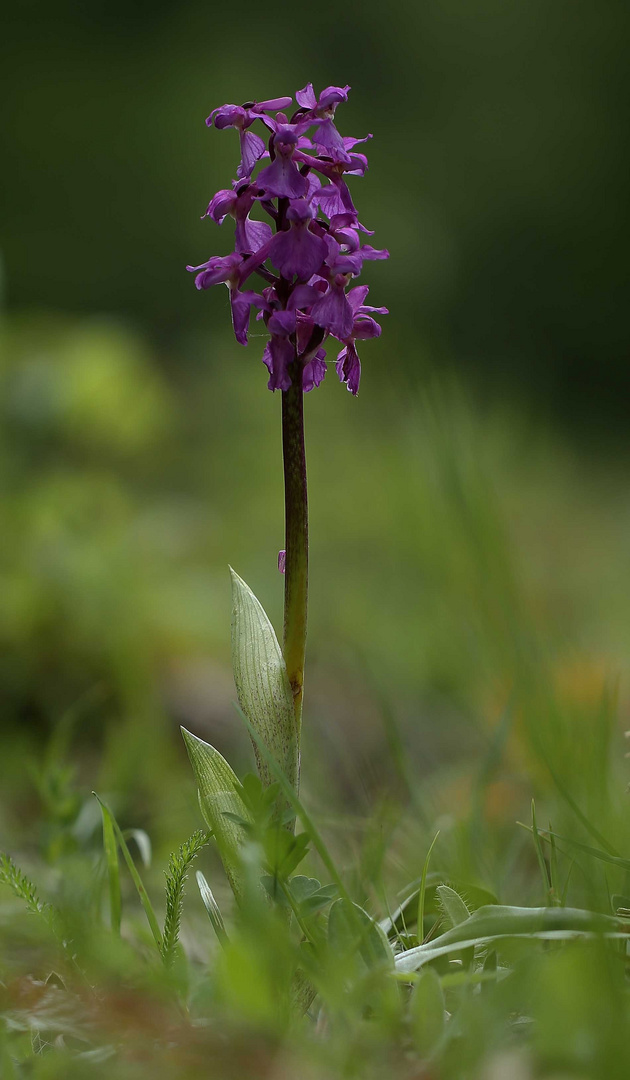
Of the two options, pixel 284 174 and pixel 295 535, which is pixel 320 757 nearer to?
A: pixel 295 535

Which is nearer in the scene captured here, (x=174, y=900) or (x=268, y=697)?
(x=174, y=900)

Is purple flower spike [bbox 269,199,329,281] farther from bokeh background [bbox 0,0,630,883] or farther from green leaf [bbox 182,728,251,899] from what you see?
green leaf [bbox 182,728,251,899]

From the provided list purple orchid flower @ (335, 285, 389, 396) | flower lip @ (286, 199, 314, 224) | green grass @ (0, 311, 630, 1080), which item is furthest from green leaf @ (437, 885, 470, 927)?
flower lip @ (286, 199, 314, 224)

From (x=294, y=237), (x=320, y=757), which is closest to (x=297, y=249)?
(x=294, y=237)

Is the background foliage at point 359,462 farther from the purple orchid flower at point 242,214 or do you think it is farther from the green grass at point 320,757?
the purple orchid flower at point 242,214

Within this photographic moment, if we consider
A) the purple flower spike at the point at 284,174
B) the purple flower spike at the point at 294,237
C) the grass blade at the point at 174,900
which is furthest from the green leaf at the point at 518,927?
the purple flower spike at the point at 284,174

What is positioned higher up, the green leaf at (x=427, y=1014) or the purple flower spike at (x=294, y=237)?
the purple flower spike at (x=294, y=237)

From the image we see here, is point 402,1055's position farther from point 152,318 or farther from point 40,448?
point 152,318
